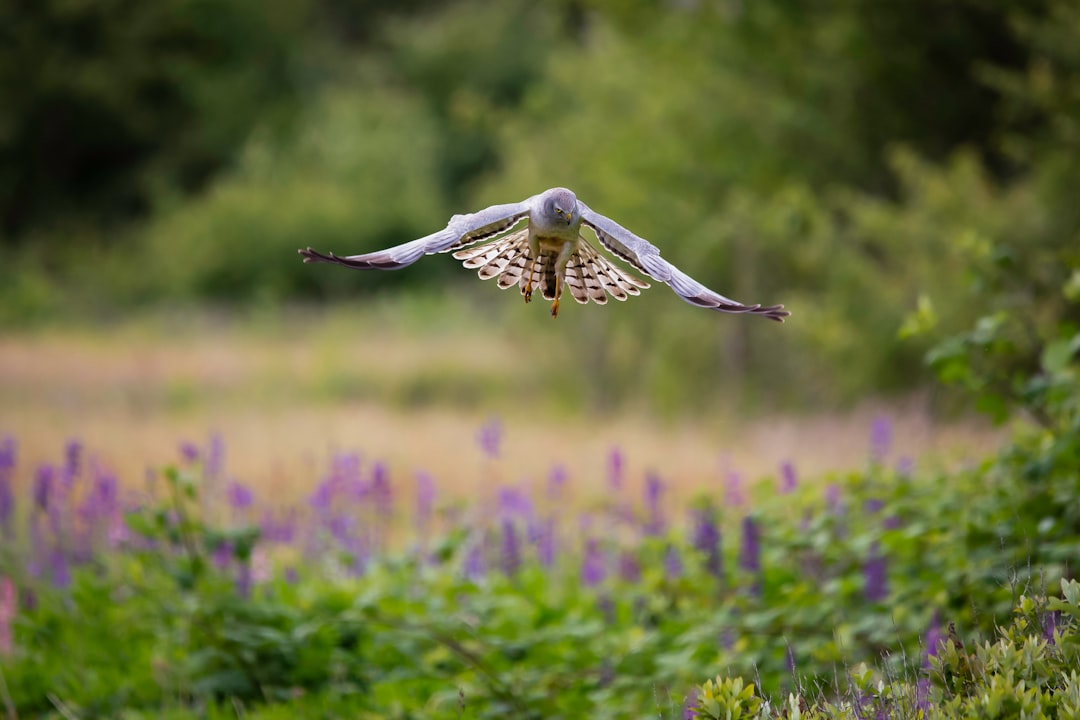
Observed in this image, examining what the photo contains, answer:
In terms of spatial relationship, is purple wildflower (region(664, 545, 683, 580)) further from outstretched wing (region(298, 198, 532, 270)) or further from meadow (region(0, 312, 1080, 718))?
outstretched wing (region(298, 198, 532, 270))

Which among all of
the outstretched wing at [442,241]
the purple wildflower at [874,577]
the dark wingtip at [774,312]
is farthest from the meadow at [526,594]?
the outstretched wing at [442,241]

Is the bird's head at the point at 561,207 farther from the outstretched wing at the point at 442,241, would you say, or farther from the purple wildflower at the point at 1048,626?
the purple wildflower at the point at 1048,626

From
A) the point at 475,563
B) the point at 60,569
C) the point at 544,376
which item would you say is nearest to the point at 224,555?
the point at 60,569

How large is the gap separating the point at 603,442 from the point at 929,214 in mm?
3405

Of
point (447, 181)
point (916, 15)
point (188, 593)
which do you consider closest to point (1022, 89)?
point (916, 15)

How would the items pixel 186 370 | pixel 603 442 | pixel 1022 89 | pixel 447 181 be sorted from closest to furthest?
pixel 1022 89 → pixel 603 442 → pixel 186 370 → pixel 447 181

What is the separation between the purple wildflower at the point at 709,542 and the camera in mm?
3887

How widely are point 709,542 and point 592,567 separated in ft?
3.19

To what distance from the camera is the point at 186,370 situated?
1502cm

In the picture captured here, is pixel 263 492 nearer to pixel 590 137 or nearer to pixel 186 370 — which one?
pixel 590 137

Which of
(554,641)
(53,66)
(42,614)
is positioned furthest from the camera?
(53,66)

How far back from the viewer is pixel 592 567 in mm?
4742

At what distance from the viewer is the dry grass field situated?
27.9ft

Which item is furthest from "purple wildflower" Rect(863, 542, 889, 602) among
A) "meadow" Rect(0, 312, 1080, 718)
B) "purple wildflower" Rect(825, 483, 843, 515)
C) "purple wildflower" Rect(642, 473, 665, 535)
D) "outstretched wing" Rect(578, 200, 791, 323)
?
"outstretched wing" Rect(578, 200, 791, 323)
